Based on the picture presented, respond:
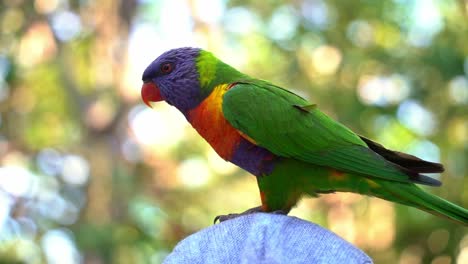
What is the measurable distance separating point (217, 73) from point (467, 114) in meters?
3.86

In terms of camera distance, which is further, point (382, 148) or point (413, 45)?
point (413, 45)

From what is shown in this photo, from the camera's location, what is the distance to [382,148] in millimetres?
2256

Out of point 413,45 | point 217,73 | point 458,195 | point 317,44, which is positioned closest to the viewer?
point 217,73

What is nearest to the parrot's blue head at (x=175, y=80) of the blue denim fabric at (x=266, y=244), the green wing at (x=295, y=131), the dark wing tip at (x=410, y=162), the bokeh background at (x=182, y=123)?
the green wing at (x=295, y=131)

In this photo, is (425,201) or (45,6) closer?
(425,201)

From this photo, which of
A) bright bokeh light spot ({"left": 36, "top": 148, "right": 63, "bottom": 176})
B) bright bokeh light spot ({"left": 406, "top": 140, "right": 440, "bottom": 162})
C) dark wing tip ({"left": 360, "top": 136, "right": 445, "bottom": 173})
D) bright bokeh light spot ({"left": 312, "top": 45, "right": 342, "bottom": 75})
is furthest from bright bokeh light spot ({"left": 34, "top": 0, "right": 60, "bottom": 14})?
dark wing tip ({"left": 360, "top": 136, "right": 445, "bottom": 173})

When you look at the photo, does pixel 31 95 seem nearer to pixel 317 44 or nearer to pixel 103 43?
pixel 103 43

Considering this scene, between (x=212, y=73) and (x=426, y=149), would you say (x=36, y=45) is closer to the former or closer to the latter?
(x=426, y=149)

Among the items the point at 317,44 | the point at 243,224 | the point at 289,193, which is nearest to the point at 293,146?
the point at 289,193

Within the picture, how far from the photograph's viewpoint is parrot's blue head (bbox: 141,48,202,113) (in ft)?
7.86

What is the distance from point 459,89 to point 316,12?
2.31 metres

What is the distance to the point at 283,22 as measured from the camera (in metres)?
7.86

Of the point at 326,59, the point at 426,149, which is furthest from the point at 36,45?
the point at 426,149

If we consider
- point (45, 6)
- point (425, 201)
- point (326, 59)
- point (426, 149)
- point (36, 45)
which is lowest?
point (426, 149)
